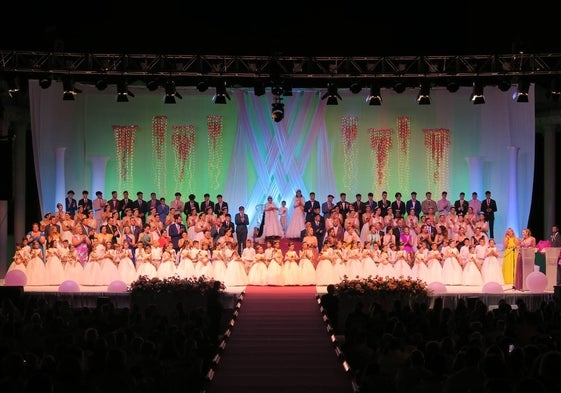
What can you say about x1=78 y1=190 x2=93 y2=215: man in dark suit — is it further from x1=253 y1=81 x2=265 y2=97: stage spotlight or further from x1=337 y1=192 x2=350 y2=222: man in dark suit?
x1=337 y1=192 x2=350 y2=222: man in dark suit

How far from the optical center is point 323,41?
1892 cm

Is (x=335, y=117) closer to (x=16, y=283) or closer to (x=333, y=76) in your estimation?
(x=333, y=76)

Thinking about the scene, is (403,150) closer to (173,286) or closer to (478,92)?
(478,92)

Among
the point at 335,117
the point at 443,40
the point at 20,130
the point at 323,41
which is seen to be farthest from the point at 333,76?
the point at 20,130

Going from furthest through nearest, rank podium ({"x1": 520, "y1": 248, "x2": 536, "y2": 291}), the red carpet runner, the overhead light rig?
podium ({"x1": 520, "y1": 248, "x2": 536, "y2": 291}) → the overhead light rig → the red carpet runner

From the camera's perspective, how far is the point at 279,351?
13555mm

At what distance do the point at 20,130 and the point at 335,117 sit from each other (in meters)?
8.50

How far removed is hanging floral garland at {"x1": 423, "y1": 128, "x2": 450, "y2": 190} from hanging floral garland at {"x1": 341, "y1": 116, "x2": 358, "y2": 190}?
1.94 m

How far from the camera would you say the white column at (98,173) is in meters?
24.1

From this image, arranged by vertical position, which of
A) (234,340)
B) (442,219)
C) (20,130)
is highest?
(20,130)

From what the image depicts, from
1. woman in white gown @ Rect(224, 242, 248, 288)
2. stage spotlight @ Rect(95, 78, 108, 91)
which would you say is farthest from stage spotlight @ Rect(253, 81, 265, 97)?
woman in white gown @ Rect(224, 242, 248, 288)

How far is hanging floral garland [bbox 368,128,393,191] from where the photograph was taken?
80.0ft

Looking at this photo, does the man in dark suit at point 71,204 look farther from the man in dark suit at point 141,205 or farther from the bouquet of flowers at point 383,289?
the bouquet of flowers at point 383,289

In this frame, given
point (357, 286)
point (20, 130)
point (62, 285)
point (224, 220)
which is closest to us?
point (357, 286)
